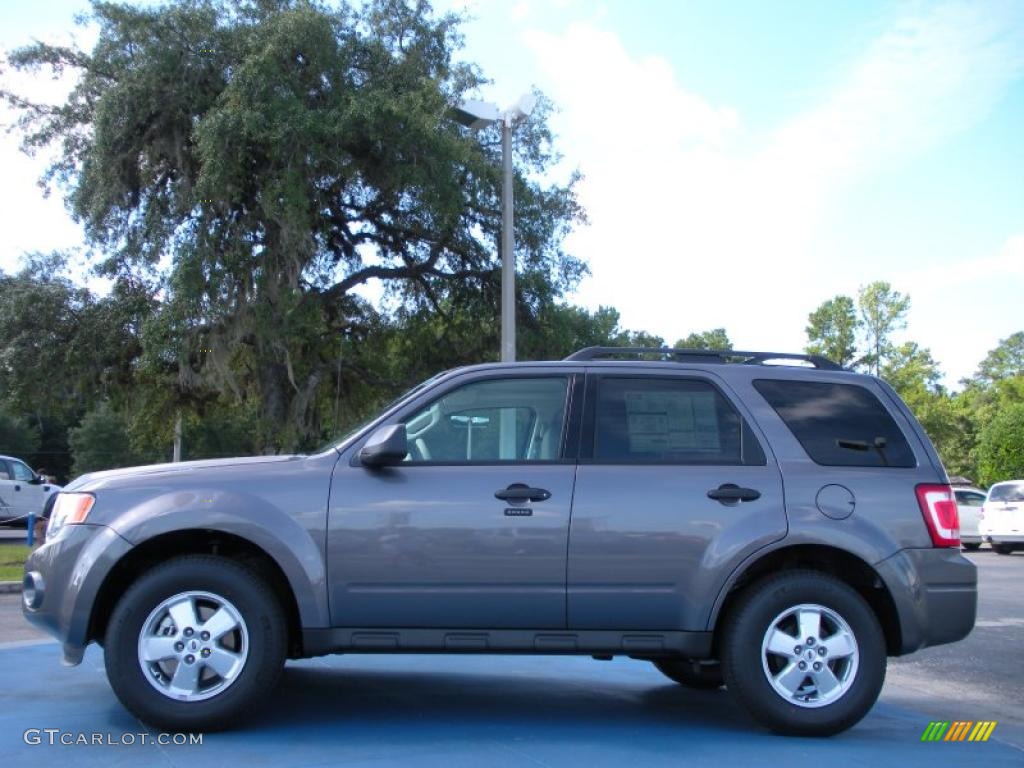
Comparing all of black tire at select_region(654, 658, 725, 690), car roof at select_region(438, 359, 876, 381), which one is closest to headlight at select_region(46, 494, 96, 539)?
car roof at select_region(438, 359, 876, 381)

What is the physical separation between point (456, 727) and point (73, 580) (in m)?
2.05

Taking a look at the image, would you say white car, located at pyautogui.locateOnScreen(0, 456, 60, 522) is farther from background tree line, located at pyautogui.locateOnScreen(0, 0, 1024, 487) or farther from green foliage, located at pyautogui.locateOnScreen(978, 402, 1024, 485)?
green foliage, located at pyautogui.locateOnScreen(978, 402, 1024, 485)

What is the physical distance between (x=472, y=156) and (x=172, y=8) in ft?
21.4

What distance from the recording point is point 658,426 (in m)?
5.54

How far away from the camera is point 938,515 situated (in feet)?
17.6

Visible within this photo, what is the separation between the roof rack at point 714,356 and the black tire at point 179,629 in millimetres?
2170

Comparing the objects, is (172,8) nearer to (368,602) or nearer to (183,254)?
(183,254)

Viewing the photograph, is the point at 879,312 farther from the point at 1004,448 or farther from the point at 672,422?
the point at 672,422

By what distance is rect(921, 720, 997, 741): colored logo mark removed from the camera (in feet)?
18.3

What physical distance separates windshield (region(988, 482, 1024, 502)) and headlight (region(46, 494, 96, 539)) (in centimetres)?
2241

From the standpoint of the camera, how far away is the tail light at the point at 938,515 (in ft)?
17.6

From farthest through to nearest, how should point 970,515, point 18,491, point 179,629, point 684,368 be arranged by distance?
1. point 970,515
2. point 18,491
3. point 684,368
4. point 179,629

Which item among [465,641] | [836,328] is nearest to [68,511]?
[465,641]

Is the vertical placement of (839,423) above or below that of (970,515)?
above
